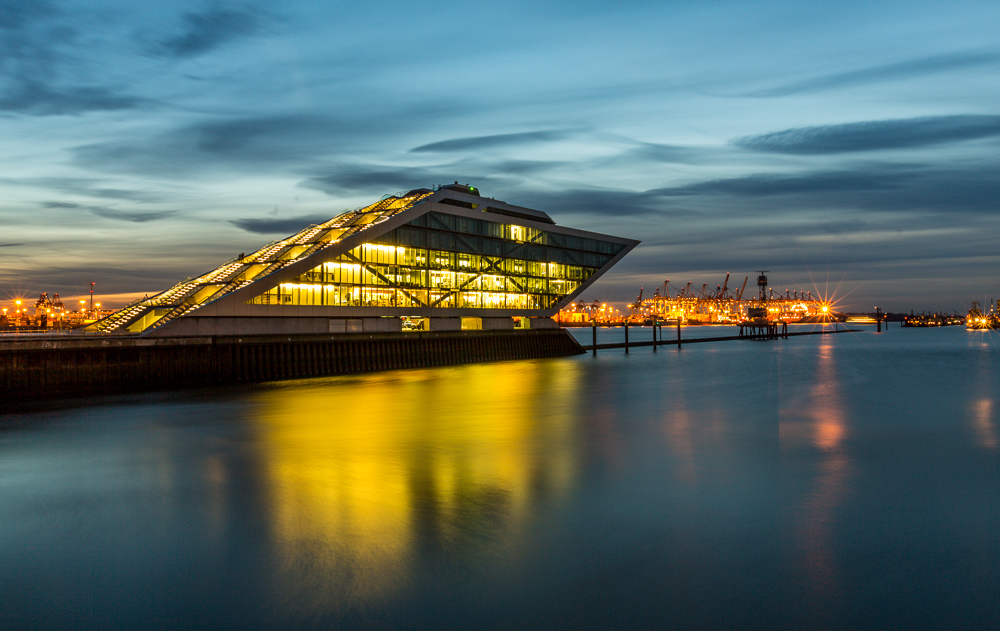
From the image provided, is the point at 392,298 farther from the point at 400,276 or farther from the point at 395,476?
the point at 395,476

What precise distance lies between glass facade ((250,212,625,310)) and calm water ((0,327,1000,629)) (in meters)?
27.1

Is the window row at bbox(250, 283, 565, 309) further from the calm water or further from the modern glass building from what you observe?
the calm water

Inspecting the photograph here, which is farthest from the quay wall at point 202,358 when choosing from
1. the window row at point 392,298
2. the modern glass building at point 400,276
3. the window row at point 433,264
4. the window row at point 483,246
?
the window row at point 483,246

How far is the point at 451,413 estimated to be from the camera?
1228 inches

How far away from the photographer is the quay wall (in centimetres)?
3331

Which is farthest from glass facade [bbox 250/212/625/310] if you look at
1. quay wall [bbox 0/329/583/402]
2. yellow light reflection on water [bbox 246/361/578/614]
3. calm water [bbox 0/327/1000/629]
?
calm water [bbox 0/327/1000/629]

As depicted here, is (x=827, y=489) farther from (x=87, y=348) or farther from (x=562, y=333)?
(x=562, y=333)

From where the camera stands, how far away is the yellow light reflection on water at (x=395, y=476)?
38.4 ft

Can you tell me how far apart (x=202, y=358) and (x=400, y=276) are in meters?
22.5

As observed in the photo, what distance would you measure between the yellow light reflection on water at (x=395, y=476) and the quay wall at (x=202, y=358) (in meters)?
6.05

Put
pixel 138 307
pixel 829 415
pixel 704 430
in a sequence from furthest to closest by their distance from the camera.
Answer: pixel 138 307 < pixel 829 415 < pixel 704 430

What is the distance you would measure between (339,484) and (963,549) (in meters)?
13.0

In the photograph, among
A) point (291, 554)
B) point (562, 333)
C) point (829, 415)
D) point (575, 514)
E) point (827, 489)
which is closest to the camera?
point (291, 554)

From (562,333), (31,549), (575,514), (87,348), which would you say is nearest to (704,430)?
(575,514)
